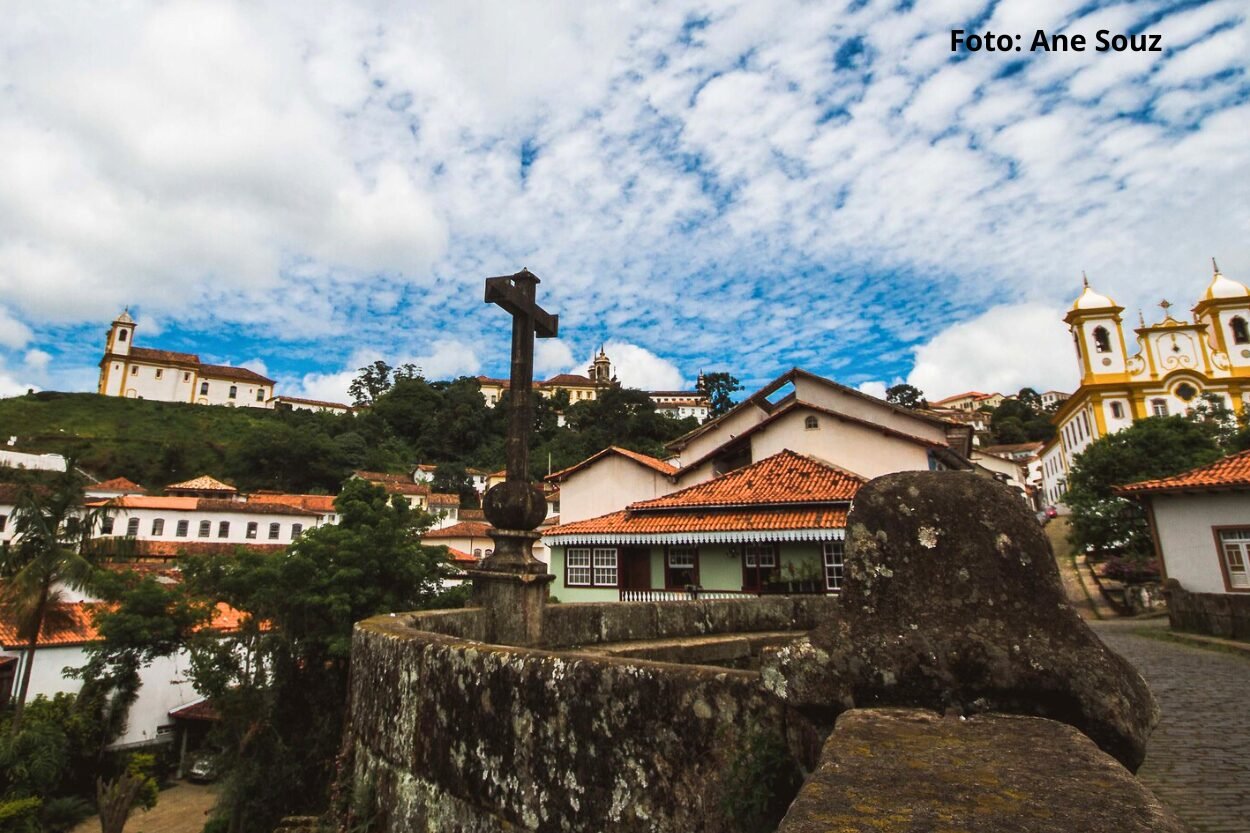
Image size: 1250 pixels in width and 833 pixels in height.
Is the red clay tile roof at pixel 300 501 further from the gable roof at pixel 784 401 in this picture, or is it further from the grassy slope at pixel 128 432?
the gable roof at pixel 784 401

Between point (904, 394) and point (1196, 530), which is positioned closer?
point (1196, 530)

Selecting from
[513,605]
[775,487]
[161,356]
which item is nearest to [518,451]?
[513,605]

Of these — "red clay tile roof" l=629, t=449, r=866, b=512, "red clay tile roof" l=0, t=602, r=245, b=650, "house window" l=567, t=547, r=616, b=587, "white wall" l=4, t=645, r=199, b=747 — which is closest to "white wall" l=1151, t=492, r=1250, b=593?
"red clay tile roof" l=629, t=449, r=866, b=512

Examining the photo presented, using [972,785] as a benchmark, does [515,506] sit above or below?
above

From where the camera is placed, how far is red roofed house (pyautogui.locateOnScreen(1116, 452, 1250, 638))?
595 inches

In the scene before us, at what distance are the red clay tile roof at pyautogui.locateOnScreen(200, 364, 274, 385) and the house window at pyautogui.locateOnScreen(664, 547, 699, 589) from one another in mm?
114963

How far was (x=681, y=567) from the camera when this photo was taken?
17906 millimetres

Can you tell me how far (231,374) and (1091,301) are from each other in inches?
4690

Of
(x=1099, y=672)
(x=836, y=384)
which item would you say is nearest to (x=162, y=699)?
(x=836, y=384)

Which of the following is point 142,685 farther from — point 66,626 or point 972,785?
point 972,785

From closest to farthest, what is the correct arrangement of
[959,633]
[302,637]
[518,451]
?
[959,633], [518,451], [302,637]

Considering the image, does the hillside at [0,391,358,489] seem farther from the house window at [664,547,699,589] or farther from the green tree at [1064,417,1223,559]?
the green tree at [1064,417,1223,559]

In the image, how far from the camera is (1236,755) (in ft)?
18.4

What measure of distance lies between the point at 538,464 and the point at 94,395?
69.1 metres
